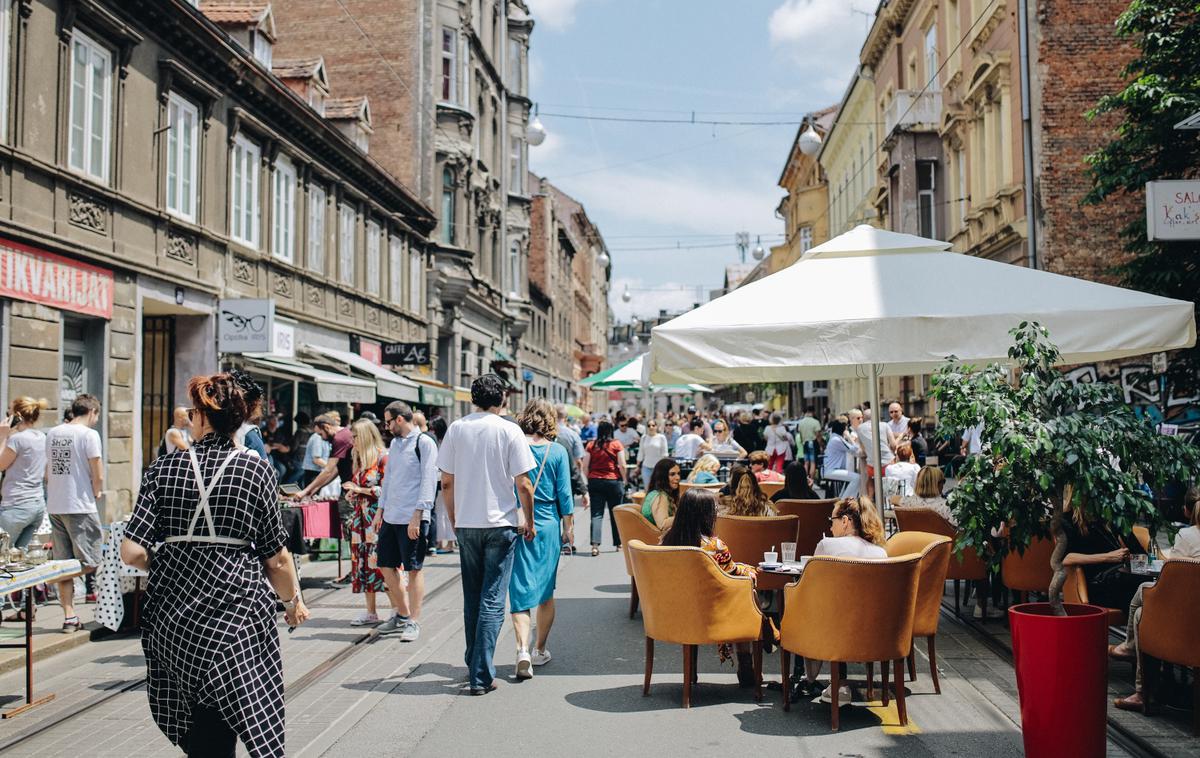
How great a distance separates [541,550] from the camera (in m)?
7.32

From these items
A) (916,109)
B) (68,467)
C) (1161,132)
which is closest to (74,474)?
(68,467)

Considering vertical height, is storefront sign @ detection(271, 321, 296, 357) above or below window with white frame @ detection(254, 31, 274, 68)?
below

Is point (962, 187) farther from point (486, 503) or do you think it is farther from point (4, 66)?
point (486, 503)

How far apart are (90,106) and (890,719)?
12398 mm

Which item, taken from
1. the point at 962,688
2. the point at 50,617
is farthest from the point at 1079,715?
the point at 50,617

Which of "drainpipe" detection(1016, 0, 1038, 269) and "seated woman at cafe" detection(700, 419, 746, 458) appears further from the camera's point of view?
"drainpipe" detection(1016, 0, 1038, 269)

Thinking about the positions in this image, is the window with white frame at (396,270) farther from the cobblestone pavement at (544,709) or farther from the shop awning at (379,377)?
the cobblestone pavement at (544,709)

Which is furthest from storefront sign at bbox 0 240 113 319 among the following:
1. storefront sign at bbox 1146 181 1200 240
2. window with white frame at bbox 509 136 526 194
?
window with white frame at bbox 509 136 526 194

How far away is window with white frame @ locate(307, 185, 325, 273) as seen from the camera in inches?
880

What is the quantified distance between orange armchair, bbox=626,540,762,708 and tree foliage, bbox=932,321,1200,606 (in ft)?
4.61

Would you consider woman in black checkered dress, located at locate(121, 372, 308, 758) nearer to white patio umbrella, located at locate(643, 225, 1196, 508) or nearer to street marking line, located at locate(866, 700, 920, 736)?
street marking line, located at locate(866, 700, 920, 736)

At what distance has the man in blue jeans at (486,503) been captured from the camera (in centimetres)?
682

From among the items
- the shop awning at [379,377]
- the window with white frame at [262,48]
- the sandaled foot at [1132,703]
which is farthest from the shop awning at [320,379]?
the sandaled foot at [1132,703]

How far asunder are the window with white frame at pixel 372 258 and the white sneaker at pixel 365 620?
57.6 ft
